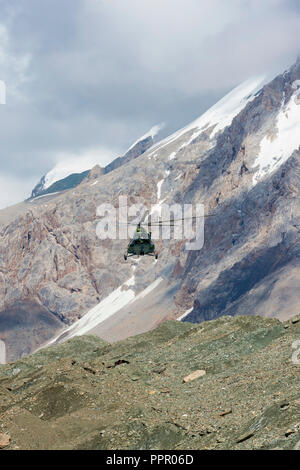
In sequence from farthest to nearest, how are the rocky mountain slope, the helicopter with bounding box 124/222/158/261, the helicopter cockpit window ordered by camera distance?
the helicopter cockpit window, the helicopter with bounding box 124/222/158/261, the rocky mountain slope

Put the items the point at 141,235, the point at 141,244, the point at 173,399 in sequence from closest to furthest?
the point at 173,399, the point at 141,244, the point at 141,235

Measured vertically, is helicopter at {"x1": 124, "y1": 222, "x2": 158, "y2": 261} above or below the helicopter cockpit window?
below

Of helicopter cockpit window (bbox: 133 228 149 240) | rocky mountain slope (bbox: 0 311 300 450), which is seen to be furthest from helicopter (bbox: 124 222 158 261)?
rocky mountain slope (bbox: 0 311 300 450)

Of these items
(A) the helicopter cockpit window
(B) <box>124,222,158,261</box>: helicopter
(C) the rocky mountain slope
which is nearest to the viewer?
(C) the rocky mountain slope

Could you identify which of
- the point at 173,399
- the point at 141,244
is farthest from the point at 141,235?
the point at 173,399

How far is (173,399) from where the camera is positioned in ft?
124

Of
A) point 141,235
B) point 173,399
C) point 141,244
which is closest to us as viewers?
point 173,399

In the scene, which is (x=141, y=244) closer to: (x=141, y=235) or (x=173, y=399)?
(x=141, y=235)

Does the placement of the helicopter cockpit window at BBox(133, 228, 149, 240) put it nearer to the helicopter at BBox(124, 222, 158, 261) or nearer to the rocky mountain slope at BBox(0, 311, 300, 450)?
the helicopter at BBox(124, 222, 158, 261)

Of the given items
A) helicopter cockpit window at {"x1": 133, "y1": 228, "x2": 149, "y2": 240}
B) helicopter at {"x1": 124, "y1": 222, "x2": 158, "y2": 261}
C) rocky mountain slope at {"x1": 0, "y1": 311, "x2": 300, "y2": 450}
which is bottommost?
rocky mountain slope at {"x1": 0, "y1": 311, "x2": 300, "y2": 450}

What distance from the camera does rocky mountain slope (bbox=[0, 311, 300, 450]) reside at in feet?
100

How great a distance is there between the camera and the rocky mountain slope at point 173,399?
30516mm

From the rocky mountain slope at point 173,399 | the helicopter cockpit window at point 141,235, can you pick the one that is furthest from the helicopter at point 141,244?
the rocky mountain slope at point 173,399

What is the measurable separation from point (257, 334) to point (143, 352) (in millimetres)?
11413
